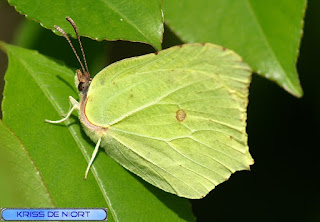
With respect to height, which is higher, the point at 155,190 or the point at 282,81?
the point at 282,81

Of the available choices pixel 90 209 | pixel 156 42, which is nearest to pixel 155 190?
pixel 90 209

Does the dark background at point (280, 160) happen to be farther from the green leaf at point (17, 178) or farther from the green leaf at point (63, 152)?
the green leaf at point (17, 178)

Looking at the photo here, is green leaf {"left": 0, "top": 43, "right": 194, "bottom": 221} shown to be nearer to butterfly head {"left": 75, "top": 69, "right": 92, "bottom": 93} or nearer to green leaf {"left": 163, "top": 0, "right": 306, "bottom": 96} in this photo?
butterfly head {"left": 75, "top": 69, "right": 92, "bottom": 93}

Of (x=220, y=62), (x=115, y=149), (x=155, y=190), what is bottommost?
(x=155, y=190)

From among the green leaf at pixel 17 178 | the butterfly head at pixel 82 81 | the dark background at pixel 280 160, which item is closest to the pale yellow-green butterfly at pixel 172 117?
the butterfly head at pixel 82 81

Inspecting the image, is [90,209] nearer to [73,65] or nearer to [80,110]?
[80,110]

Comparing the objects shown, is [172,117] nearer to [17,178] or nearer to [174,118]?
[174,118]

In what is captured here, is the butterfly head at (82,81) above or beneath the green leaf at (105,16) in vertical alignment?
beneath
